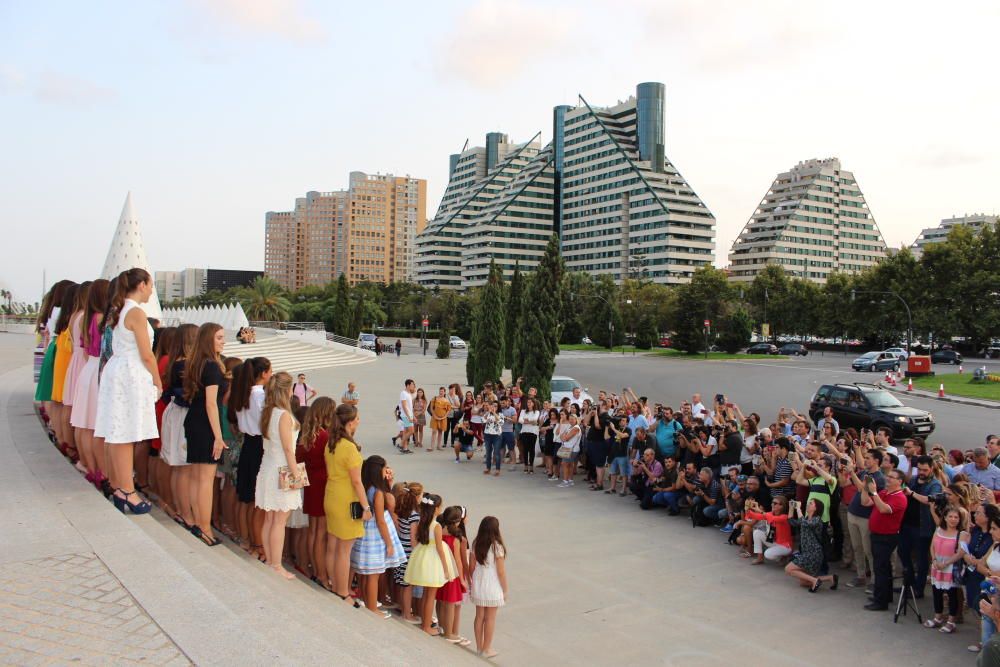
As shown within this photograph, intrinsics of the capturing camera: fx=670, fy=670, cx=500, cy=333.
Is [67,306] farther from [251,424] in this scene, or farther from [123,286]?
[251,424]

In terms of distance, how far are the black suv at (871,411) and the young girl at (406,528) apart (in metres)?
16.6

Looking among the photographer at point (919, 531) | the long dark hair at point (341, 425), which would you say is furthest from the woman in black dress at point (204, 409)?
the photographer at point (919, 531)

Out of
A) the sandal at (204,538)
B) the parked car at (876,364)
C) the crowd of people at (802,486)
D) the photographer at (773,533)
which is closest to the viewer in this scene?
the sandal at (204,538)

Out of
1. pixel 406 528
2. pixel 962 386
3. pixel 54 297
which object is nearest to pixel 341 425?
pixel 406 528

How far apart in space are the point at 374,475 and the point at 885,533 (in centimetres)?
A: 546

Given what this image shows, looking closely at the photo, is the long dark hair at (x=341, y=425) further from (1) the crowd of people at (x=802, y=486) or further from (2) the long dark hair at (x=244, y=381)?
(1) the crowd of people at (x=802, y=486)

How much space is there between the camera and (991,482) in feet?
27.1

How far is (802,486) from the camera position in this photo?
28.3 feet

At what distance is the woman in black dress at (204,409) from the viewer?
5328 mm

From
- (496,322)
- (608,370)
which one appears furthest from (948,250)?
(496,322)

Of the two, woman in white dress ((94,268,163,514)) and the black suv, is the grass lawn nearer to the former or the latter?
the black suv

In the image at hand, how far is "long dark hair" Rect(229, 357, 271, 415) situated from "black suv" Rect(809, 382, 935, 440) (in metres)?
18.0

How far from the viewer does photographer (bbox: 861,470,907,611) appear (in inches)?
279

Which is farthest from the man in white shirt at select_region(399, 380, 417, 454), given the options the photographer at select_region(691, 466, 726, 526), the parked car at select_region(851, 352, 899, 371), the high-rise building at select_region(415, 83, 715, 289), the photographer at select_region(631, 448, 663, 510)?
the high-rise building at select_region(415, 83, 715, 289)
